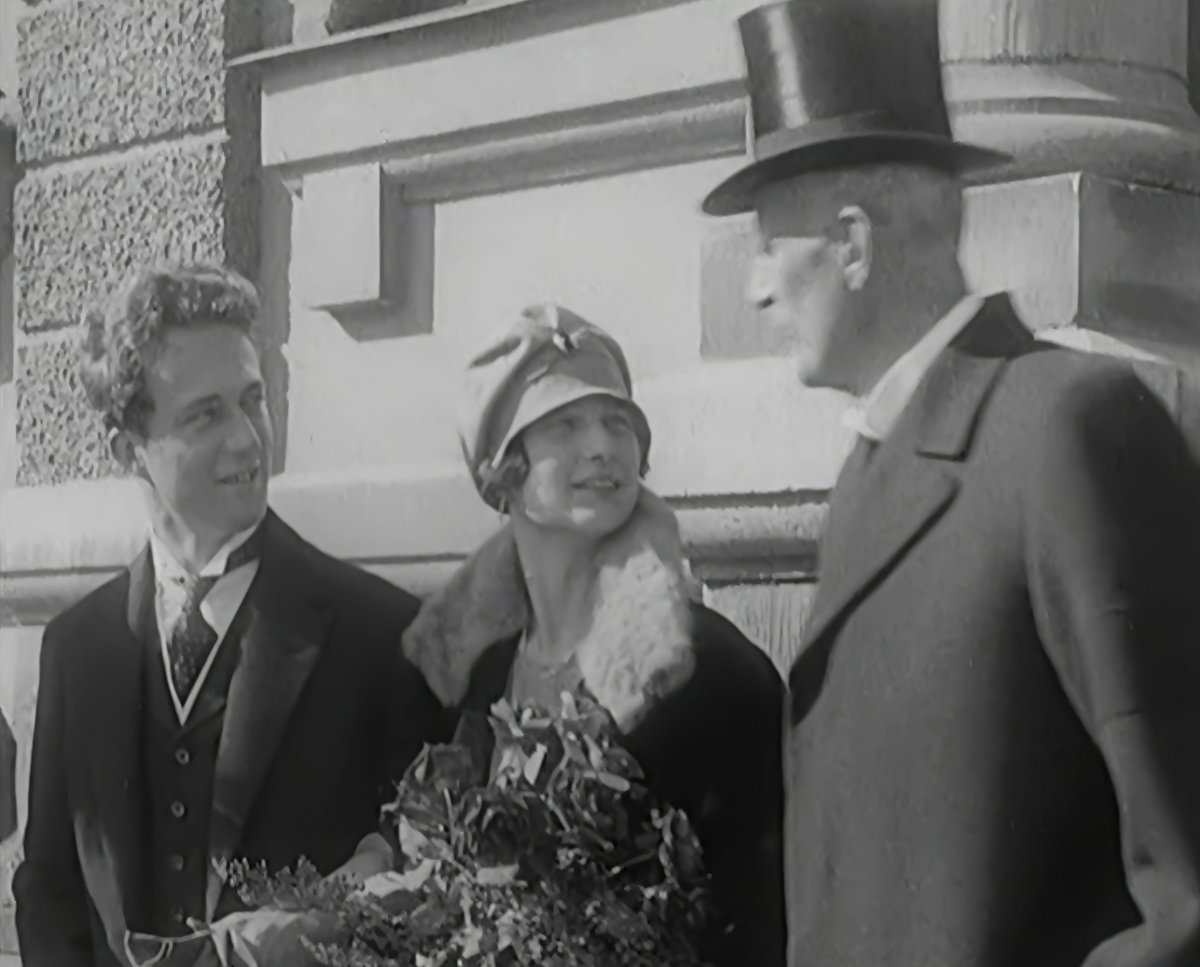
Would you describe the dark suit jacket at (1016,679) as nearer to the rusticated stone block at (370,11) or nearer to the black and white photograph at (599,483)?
the black and white photograph at (599,483)

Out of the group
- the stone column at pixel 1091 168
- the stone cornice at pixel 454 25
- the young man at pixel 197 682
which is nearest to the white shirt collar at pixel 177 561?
the young man at pixel 197 682

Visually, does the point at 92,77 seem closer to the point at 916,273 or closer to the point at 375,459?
the point at 375,459

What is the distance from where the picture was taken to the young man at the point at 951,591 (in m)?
1.72

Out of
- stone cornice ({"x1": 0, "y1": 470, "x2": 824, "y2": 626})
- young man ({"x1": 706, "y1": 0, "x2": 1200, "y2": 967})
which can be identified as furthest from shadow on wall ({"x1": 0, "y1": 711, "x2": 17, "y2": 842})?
young man ({"x1": 706, "y1": 0, "x2": 1200, "y2": 967})

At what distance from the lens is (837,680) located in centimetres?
192

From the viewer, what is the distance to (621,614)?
2145 millimetres

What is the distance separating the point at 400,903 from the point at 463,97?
0.88 m

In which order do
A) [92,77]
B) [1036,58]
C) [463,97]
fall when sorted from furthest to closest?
[92,77] < [463,97] < [1036,58]

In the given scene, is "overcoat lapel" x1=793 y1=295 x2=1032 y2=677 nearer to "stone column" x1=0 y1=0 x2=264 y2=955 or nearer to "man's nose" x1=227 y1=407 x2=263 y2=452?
"man's nose" x1=227 y1=407 x2=263 y2=452

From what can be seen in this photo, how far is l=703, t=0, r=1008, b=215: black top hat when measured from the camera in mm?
1932

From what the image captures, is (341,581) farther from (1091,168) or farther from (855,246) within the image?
(1091,168)

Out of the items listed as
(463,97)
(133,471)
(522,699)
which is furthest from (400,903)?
(463,97)

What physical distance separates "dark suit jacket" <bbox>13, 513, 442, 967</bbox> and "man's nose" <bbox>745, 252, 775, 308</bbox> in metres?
0.57

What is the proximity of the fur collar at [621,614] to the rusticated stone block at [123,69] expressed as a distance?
2.57 ft
